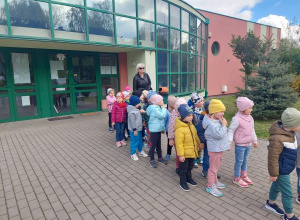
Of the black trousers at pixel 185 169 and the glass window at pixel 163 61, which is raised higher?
the glass window at pixel 163 61

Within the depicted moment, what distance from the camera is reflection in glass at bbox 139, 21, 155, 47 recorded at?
30.3ft

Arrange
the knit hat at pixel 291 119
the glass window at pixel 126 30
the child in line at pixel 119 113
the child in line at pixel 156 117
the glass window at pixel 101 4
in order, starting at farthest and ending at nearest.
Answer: the glass window at pixel 126 30, the glass window at pixel 101 4, the child in line at pixel 119 113, the child in line at pixel 156 117, the knit hat at pixel 291 119

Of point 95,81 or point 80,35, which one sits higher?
point 80,35

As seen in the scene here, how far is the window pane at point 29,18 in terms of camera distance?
21.0 ft

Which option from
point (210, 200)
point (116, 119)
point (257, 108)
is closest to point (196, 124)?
point (210, 200)

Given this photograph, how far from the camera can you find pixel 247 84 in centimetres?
802

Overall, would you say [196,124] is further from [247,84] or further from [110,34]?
[110,34]

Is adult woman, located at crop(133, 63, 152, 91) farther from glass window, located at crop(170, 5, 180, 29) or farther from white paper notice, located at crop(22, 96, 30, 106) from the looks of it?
glass window, located at crop(170, 5, 180, 29)

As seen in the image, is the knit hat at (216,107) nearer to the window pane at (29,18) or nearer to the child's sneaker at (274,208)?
the child's sneaker at (274,208)

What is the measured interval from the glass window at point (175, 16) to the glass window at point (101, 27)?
154 inches

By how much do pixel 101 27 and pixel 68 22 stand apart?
47.6 inches

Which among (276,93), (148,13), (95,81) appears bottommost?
(276,93)

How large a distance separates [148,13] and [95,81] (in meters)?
3.95

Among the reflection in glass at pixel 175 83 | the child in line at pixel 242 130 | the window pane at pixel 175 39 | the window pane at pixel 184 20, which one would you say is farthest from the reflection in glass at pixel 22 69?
the child in line at pixel 242 130
